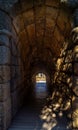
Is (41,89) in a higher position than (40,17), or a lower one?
lower

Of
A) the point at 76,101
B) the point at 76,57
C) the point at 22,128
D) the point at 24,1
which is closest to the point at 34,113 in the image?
the point at 22,128

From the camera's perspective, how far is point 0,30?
14.5ft

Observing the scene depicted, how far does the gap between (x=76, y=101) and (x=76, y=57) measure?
856 mm

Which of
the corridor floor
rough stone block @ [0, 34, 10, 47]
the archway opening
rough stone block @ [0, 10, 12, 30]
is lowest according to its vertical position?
the corridor floor

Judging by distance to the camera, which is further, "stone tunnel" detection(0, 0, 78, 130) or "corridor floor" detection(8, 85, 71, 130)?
"corridor floor" detection(8, 85, 71, 130)

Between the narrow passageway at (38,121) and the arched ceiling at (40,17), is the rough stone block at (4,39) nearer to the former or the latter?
the arched ceiling at (40,17)

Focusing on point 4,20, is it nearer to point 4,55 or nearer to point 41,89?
point 4,55

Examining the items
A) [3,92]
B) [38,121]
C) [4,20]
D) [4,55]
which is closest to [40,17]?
[4,20]

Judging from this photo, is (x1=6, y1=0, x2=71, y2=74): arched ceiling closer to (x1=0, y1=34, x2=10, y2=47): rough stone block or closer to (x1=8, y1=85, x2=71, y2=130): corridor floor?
(x1=0, y1=34, x2=10, y2=47): rough stone block

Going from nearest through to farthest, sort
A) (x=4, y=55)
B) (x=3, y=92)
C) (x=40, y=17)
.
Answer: (x=3, y=92), (x=4, y=55), (x=40, y=17)

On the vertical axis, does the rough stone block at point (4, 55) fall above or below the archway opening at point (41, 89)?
above

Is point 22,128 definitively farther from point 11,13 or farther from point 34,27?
point 34,27

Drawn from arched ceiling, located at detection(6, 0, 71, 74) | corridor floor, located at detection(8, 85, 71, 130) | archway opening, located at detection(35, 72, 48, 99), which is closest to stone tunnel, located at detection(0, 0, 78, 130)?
arched ceiling, located at detection(6, 0, 71, 74)

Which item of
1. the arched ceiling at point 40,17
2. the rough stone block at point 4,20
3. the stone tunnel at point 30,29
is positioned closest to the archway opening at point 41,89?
the arched ceiling at point 40,17
